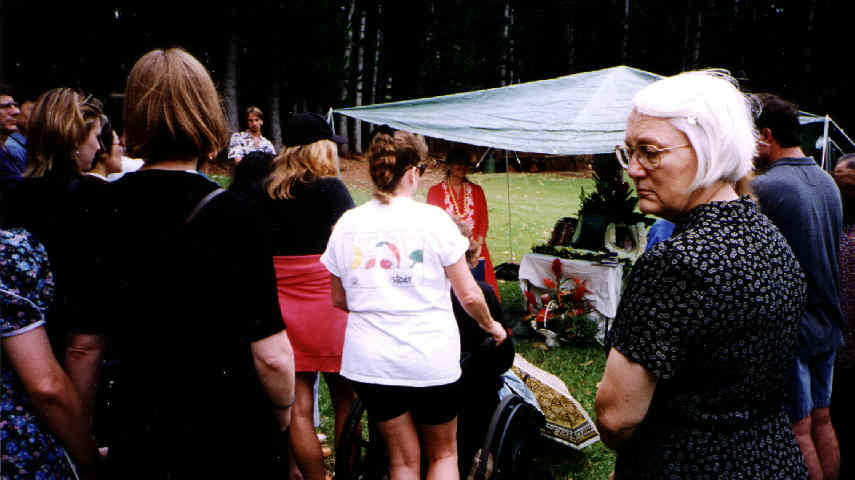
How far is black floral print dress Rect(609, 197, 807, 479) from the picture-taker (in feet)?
4.00

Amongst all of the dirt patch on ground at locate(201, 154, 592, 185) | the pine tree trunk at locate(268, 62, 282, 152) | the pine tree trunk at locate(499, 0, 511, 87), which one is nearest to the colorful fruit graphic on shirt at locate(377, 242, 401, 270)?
the dirt patch on ground at locate(201, 154, 592, 185)

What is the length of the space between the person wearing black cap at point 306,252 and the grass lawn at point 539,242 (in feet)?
3.63

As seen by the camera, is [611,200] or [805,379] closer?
[805,379]

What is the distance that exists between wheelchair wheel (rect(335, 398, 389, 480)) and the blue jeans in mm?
1984

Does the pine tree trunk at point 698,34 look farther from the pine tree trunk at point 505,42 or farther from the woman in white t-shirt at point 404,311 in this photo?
the woman in white t-shirt at point 404,311

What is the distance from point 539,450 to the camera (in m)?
3.33

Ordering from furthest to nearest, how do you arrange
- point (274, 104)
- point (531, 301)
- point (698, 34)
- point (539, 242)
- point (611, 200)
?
point (698, 34) → point (274, 104) → point (539, 242) → point (611, 200) → point (531, 301)

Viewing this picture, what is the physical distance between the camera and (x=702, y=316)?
121 centimetres

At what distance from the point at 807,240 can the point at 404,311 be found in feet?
6.28

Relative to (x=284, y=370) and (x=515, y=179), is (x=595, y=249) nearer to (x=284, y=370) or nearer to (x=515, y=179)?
(x=284, y=370)

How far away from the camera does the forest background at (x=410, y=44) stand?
645 inches

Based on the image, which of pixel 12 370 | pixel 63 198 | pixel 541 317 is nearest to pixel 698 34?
pixel 541 317

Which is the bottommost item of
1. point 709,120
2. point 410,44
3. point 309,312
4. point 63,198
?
point 309,312

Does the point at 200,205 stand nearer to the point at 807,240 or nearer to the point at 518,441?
the point at 518,441
